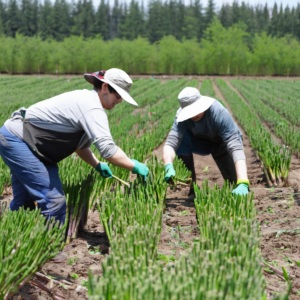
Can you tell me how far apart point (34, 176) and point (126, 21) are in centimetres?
8220

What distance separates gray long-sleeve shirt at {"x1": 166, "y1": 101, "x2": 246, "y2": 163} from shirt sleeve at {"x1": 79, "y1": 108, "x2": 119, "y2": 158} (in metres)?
1.23

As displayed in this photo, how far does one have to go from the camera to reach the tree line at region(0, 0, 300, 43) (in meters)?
71.1

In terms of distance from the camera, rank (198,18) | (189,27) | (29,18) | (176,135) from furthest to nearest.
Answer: (198,18) < (29,18) < (189,27) < (176,135)

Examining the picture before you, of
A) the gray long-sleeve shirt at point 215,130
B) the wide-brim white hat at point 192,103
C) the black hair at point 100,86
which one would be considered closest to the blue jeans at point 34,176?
the black hair at point 100,86

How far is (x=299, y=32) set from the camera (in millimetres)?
72812

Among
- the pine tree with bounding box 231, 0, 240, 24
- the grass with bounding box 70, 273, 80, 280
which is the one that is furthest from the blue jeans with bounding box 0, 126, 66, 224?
the pine tree with bounding box 231, 0, 240, 24

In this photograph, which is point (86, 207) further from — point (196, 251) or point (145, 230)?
point (196, 251)

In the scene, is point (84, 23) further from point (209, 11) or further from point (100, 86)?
point (100, 86)

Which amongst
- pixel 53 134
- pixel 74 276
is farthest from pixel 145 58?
pixel 74 276

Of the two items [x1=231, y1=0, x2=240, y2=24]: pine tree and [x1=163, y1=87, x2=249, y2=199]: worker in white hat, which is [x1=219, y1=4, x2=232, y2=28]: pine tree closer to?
[x1=231, y1=0, x2=240, y2=24]: pine tree

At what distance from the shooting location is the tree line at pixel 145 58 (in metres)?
40.0

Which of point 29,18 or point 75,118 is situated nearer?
point 75,118

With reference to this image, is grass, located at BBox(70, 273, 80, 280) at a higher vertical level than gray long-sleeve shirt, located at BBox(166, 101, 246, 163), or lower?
lower

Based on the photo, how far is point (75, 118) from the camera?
2.43 m
